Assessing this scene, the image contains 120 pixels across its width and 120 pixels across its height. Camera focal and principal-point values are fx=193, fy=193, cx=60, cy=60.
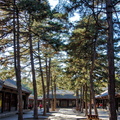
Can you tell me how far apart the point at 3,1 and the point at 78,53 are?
261 inches

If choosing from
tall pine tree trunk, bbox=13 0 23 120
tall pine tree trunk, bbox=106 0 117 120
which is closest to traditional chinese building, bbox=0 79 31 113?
tall pine tree trunk, bbox=13 0 23 120

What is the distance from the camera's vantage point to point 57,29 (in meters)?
14.2

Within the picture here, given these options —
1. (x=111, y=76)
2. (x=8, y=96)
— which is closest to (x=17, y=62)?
(x=111, y=76)

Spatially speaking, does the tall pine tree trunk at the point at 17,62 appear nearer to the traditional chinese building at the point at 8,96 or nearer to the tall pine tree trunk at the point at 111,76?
the traditional chinese building at the point at 8,96

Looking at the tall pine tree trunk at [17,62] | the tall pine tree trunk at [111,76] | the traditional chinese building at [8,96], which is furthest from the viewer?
the traditional chinese building at [8,96]

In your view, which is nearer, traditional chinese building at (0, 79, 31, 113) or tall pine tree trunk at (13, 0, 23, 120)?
tall pine tree trunk at (13, 0, 23, 120)

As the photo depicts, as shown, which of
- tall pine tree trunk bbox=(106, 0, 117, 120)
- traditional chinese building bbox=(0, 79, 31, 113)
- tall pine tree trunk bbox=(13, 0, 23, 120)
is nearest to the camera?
tall pine tree trunk bbox=(106, 0, 117, 120)

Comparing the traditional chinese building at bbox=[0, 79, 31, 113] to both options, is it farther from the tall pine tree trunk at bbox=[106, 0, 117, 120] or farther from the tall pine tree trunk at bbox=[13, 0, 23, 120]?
the tall pine tree trunk at bbox=[106, 0, 117, 120]

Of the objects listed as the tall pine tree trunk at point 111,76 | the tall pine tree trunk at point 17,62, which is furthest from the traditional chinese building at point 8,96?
the tall pine tree trunk at point 111,76

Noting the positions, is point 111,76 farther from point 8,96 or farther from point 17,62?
point 8,96

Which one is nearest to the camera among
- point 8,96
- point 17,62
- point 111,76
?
point 111,76

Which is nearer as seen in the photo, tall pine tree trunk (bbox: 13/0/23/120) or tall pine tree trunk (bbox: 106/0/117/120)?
tall pine tree trunk (bbox: 106/0/117/120)

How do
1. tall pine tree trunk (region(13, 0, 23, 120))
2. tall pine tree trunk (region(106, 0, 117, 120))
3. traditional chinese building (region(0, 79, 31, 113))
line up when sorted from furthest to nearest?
traditional chinese building (region(0, 79, 31, 113)), tall pine tree trunk (region(13, 0, 23, 120)), tall pine tree trunk (region(106, 0, 117, 120))

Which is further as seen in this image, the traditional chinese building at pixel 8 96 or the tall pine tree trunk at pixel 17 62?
the traditional chinese building at pixel 8 96
